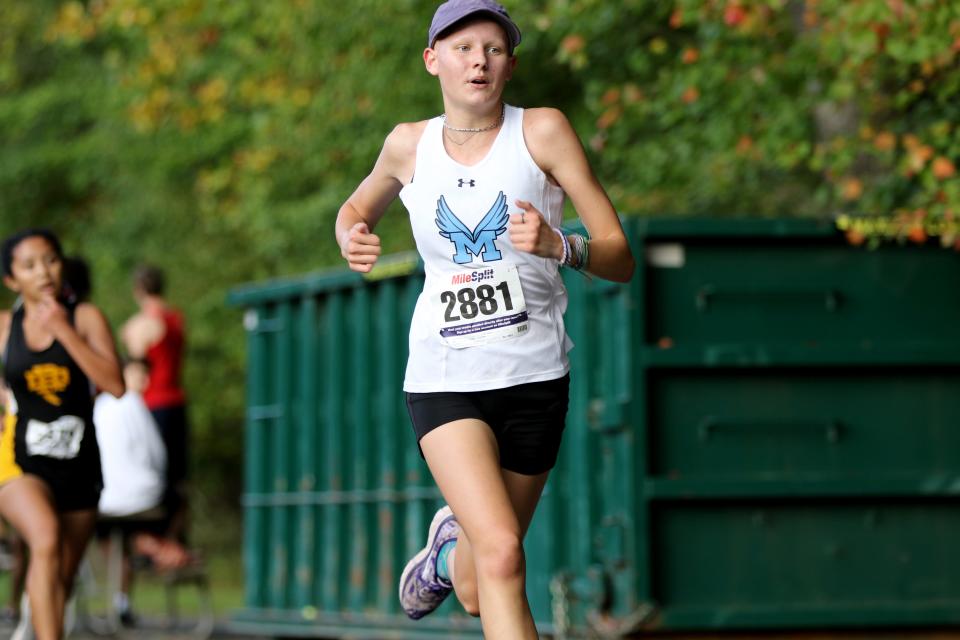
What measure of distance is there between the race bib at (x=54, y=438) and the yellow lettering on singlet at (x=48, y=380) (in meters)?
0.09

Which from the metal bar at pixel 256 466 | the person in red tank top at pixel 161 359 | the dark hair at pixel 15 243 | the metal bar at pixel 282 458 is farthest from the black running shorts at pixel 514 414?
the person in red tank top at pixel 161 359

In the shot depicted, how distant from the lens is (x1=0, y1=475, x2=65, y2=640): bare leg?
26.0 feet

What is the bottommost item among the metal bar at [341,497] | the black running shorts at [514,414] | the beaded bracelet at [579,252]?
the metal bar at [341,497]

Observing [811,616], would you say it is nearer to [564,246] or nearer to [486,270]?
[486,270]

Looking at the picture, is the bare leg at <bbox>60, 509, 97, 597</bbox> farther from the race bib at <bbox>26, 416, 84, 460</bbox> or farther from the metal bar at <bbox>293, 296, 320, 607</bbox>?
the metal bar at <bbox>293, 296, 320, 607</bbox>

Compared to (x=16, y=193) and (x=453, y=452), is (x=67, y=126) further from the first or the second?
(x=453, y=452)

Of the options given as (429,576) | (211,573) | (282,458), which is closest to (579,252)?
(429,576)

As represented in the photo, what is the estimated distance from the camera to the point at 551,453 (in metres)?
5.96

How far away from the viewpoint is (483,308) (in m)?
5.64

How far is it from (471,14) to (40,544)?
11.2 feet

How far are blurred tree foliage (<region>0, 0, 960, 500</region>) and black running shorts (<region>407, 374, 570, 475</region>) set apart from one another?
3914 millimetres

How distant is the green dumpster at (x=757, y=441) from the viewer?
9258 mm

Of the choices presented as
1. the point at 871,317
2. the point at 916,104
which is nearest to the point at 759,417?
the point at 871,317

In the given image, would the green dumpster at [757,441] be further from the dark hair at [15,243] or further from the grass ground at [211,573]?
the grass ground at [211,573]
